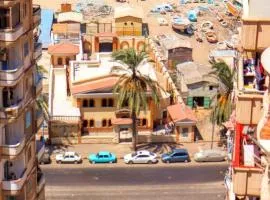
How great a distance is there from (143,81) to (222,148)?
36.1ft

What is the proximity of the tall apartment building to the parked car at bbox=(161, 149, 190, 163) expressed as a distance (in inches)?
1465

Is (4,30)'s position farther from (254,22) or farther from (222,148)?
(222,148)

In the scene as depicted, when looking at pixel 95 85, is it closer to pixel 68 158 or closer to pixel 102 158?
pixel 102 158

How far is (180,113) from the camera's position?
78562mm

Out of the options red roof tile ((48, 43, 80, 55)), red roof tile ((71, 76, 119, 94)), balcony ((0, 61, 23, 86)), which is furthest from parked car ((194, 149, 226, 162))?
balcony ((0, 61, 23, 86))

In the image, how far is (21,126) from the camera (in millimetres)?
34781

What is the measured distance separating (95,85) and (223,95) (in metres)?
13.4

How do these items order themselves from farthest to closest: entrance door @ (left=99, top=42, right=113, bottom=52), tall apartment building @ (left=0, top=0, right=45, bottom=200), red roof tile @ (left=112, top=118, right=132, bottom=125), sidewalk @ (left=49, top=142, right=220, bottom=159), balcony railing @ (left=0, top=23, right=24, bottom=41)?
entrance door @ (left=99, top=42, right=113, bottom=52)
red roof tile @ (left=112, top=118, right=132, bottom=125)
sidewalk @ (left=49, top=142, right=220, bottom=159)
tall apartment building @ (left=0, top=0, right=45, bottom=200)
balcony railing @ (left=0, top=23, right=24, bottom=41)

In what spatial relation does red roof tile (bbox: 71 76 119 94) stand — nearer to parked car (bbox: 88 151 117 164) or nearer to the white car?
parked car (bbox: 88 151 117 164)

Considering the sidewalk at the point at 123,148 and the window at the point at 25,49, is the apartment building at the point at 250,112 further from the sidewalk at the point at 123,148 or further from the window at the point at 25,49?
the sidewalk at the point at 123,148

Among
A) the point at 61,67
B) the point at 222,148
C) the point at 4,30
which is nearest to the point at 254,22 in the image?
the point at 4,30

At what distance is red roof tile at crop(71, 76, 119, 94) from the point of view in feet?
251

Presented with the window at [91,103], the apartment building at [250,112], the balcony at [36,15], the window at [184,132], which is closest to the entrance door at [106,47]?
the window at [91,103]

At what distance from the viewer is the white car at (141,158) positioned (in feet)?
239
